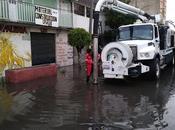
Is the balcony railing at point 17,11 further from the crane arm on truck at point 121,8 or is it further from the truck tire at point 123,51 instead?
the truck tire at point 123,51

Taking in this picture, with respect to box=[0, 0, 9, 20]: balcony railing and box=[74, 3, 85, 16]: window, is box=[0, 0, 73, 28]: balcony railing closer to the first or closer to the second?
box=[0, 0, 9, 20]: balcony railing

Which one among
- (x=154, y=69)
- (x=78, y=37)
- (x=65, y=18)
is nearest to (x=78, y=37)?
(x=78, y=37)

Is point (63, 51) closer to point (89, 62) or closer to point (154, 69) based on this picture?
point (89, 62)

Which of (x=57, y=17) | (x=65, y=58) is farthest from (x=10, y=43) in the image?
(x=65, y=58)

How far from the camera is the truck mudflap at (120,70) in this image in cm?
1314

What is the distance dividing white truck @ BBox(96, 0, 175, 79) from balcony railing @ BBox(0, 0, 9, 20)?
19.5 feet

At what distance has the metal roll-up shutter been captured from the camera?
21.5 metres

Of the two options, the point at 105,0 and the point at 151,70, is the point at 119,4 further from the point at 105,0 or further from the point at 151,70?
the point at 151,70

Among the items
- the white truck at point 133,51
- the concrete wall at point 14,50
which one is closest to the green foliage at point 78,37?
the concrete wall at point 14,50

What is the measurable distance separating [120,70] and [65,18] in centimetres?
1317

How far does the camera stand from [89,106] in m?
9.70

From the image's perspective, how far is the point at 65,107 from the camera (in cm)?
962

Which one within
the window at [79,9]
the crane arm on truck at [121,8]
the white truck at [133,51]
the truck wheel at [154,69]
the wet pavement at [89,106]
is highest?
the window at [79,9]

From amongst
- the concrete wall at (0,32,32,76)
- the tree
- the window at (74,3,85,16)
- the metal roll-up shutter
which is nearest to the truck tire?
the concrete wall at (0,32,32,76)
